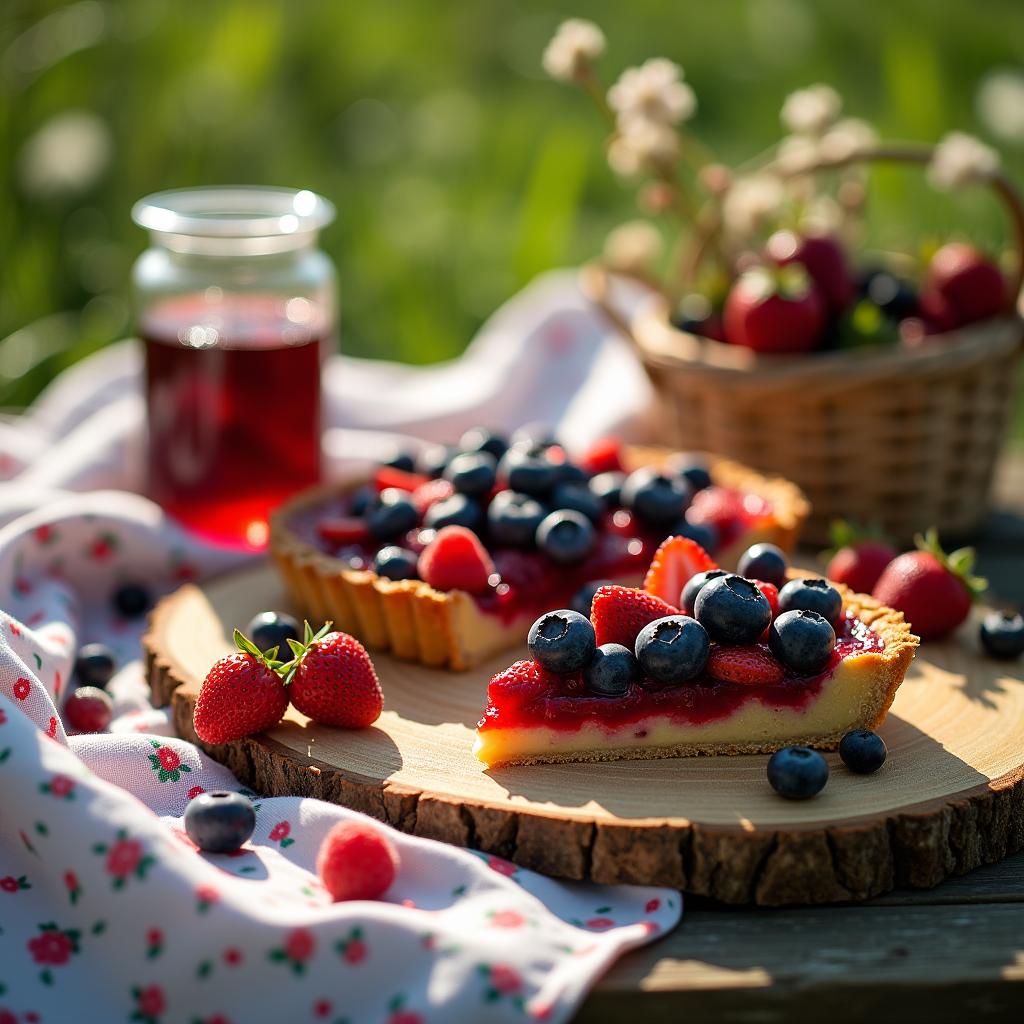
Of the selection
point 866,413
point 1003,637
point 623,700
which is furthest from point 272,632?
point 866,413

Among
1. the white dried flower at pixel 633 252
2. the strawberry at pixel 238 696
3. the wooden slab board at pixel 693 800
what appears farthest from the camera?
the white dried flower at pixel 633 252

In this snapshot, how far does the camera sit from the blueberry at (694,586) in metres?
2.96

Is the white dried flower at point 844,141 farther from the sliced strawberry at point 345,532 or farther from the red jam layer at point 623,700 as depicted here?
the red jam layer at point 623,700

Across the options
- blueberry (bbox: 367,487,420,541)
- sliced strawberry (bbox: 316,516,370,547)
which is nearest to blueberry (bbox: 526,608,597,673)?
blueberry (bbox: 367,487,420,541)

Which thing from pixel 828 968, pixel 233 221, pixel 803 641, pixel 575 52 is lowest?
pixel 828 968

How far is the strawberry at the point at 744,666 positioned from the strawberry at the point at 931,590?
728 mm

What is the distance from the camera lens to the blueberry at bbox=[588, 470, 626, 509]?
3840mm

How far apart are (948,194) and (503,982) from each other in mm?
5547

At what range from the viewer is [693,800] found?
9.03 ft

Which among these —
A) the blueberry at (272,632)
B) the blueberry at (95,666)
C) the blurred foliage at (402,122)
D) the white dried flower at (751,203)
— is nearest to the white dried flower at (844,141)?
the white dried flower at (751,203)

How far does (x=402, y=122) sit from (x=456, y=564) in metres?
5.89

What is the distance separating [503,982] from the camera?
2.30 meters

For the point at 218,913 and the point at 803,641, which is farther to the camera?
the point at 803,641

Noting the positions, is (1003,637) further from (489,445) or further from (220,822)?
(220,822)
